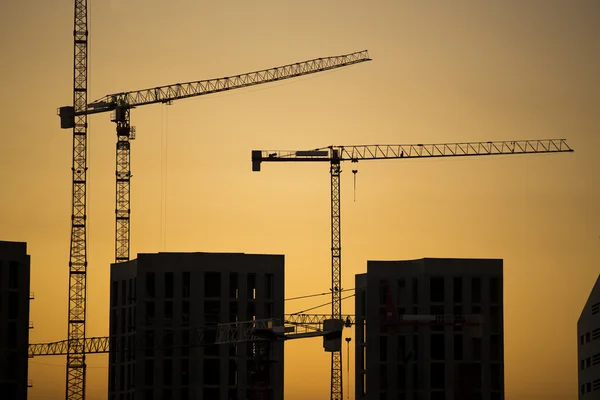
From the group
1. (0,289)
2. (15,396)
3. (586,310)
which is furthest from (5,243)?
(586,310)

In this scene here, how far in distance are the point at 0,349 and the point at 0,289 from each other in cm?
742

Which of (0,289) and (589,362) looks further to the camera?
(0,289)

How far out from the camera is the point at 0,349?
654 feet

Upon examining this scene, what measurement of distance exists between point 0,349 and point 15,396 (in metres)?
5.94

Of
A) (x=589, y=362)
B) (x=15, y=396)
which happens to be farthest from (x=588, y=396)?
(x=15, y=396)

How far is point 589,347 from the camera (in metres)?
184

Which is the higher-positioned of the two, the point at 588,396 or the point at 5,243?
the point at 5,243

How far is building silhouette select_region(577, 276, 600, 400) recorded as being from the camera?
181 m

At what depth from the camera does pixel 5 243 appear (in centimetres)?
19925

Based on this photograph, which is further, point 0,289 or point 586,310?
point 0,289

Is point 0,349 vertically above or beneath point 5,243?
beneath

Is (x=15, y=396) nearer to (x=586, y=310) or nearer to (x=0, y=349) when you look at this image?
(x=0, y=349)

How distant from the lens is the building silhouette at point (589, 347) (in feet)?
593

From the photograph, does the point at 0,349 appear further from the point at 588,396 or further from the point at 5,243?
the point at 588,396
